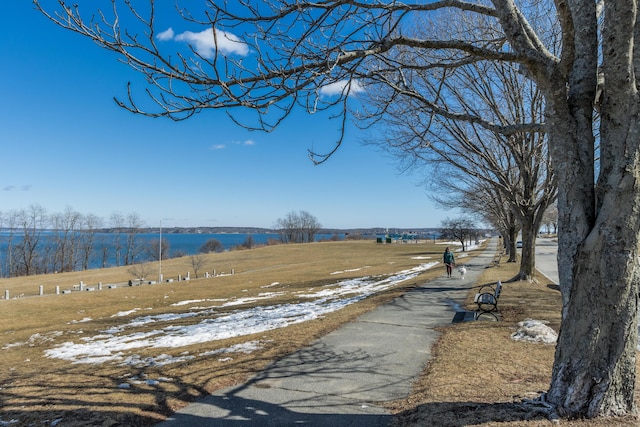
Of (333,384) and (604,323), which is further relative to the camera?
(333,384)

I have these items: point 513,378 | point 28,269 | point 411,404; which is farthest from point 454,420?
point 28,269

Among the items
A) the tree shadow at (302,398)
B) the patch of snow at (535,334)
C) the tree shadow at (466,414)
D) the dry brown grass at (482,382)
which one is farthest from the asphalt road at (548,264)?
the tree shadow at (466,414)

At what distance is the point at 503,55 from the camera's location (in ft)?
13.6

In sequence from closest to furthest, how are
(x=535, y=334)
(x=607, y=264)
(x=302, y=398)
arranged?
(x=607, y=264), (x=302, y=398), (x=535, y=334)

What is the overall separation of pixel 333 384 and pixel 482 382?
1916 mm

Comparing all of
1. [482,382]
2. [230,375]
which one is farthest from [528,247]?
[230,375]

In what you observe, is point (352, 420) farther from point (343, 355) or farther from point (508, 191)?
point (508, 191)

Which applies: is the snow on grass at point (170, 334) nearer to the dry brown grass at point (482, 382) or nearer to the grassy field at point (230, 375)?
the grassy field at point (230, 375)

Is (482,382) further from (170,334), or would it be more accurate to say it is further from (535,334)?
(170,334)

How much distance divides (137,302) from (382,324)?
16357 millimetres

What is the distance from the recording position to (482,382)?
5.19 metres

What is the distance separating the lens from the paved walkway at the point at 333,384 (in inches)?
175

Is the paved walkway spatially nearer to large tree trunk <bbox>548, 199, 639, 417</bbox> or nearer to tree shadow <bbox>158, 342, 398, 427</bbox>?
tree shadow <bbox>158, 342, 398, 427</bbox>

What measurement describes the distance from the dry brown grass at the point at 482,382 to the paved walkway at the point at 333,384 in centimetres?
28
